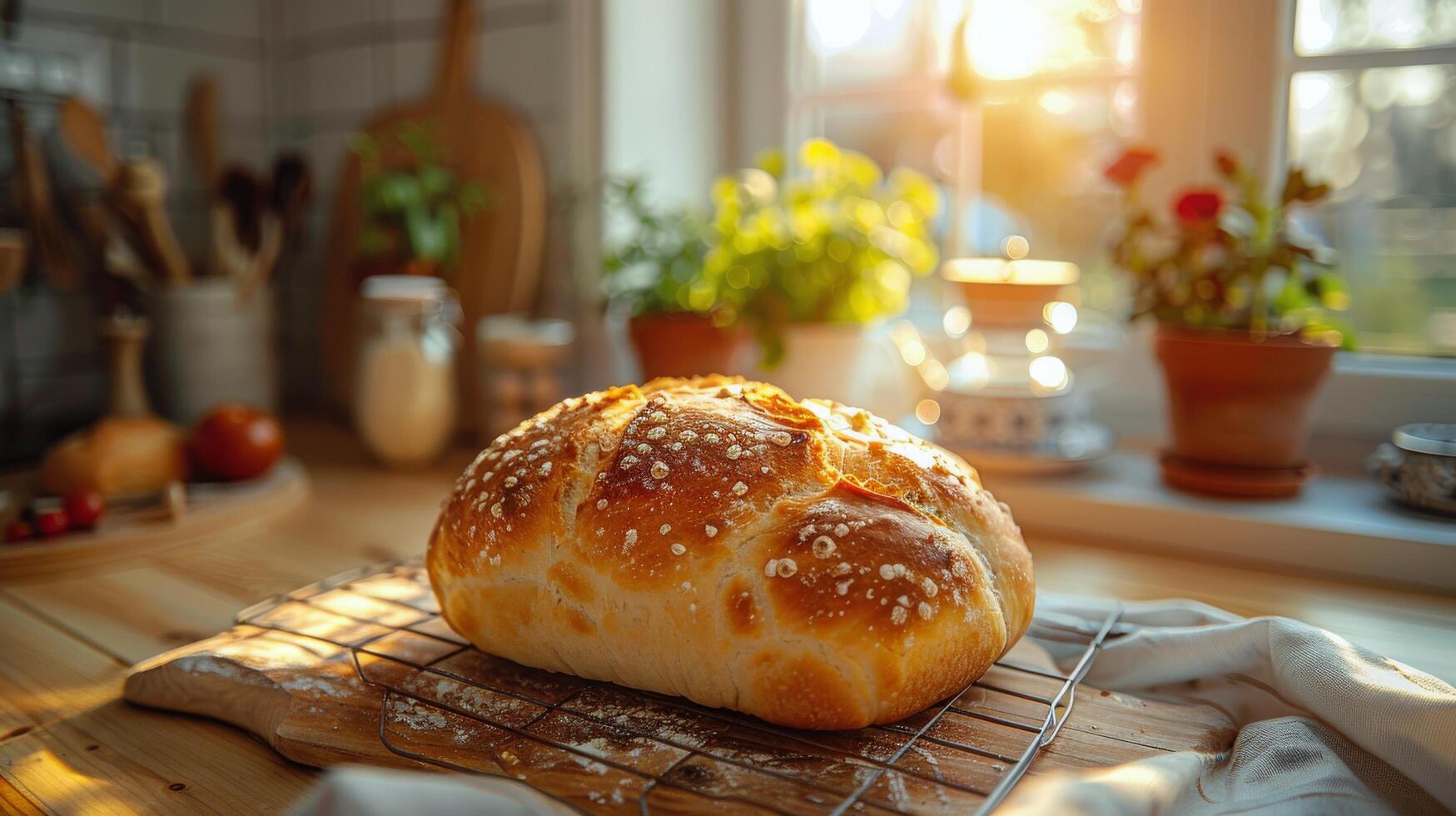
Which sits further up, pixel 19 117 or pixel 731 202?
pixel 19 117

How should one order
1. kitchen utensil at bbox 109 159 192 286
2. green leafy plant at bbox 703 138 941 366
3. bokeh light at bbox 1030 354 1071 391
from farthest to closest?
1. kitchen utensil at bbox 109 159 192 286
2. green leafy plant at bbox 703 138 941 366
3. bokeh light at bbox 1030 354 1071 391

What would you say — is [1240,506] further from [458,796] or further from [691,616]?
[458,796]

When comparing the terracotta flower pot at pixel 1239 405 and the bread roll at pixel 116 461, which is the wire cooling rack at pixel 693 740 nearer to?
the terracotta flower pot at pixel 1239 405

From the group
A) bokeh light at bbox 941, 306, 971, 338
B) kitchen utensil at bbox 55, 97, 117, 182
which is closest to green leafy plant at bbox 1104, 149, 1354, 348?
bokeh light at bbox 941, 306, 971, 338

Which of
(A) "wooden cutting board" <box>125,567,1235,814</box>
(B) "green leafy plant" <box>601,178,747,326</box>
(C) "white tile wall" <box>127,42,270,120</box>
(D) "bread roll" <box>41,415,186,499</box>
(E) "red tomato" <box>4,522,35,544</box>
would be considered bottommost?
(A) "wooden cutting board" <box>125,567,1235,814</box>

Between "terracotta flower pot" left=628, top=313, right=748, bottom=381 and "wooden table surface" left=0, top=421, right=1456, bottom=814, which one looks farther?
"terracotta flower pot" left=628, top=313, right=748, bottom=381

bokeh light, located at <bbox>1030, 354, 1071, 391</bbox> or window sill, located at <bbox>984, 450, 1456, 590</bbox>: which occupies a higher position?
bokeh light, located at <bbox>1030, 354, 1071, 391</bbox>

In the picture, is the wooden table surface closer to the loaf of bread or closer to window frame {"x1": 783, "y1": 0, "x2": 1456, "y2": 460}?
the loaf of bread

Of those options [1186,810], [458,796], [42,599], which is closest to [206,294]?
[42,599]
